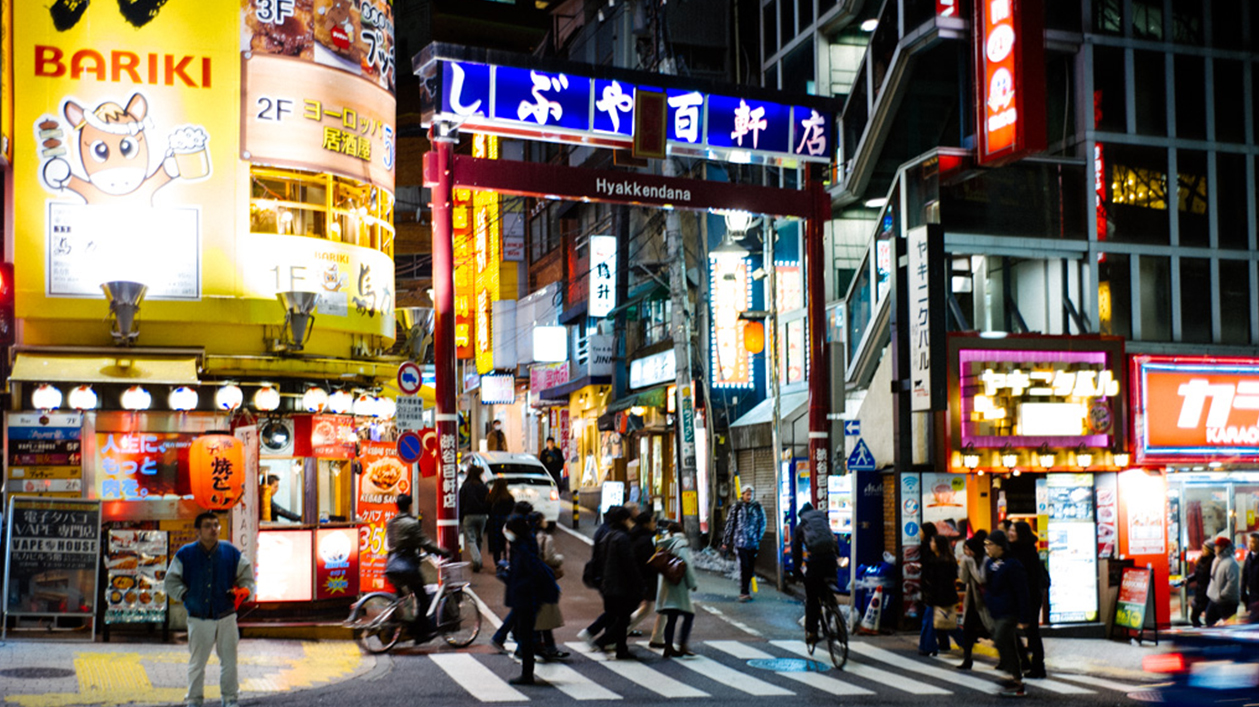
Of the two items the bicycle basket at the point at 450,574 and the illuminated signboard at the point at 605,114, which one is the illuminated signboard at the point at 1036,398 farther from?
the bicycle basket at the point at 450,574

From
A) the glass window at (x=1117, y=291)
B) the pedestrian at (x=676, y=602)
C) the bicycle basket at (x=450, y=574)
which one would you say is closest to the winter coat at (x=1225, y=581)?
the glass window at (x=1117, y=291)

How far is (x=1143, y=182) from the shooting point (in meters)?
24.1

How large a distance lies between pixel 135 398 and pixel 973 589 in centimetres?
1199

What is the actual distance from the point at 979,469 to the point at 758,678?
7.33m

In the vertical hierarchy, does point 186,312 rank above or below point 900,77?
below

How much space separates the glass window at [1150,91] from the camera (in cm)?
2419

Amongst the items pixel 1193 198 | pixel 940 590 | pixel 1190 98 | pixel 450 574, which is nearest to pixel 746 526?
pixel 940 590

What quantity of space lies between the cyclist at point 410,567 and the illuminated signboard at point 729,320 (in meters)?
15.6

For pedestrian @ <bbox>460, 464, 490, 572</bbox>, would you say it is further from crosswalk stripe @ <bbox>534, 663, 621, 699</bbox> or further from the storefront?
the storefront

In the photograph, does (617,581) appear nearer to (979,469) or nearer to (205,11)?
(979,469)

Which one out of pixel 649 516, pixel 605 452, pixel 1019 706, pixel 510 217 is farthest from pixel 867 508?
pixel 510 217

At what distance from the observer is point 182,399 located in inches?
736

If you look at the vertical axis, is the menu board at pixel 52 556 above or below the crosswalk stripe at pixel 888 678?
above

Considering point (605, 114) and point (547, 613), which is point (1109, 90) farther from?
point (547, 613)
